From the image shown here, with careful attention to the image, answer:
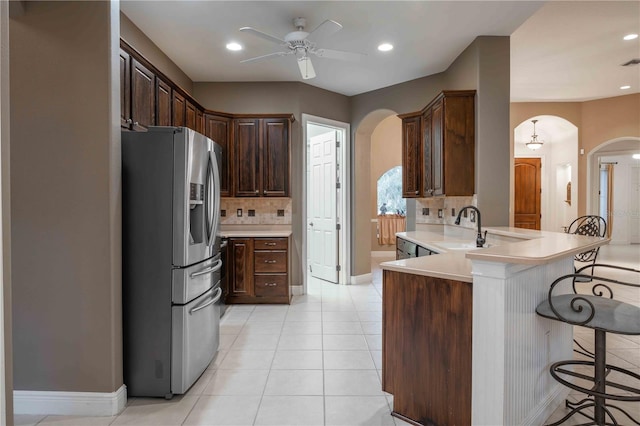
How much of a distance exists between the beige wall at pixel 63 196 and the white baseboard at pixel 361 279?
3.93 m

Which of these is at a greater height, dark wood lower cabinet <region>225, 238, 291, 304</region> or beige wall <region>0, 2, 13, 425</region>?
beige wall <region>0, 2, 13, 425</region>

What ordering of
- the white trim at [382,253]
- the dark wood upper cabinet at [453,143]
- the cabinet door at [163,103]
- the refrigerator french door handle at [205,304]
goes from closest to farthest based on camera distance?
the refrigerator french door handle at [205,304], the cabinet door at [163,103], the dark wood upper cabinet at [453,143], the white trim at [382,253]

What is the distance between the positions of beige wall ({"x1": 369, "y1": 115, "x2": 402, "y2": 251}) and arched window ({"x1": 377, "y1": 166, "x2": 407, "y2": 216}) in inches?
12.3

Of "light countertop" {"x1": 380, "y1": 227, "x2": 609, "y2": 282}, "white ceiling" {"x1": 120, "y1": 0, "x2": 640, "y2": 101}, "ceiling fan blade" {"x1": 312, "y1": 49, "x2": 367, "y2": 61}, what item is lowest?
"light countertop" {"x1": 380, "y1": 227, "x2": 609, "y2": 282}

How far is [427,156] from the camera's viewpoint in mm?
4277

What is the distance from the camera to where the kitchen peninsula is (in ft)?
5.45

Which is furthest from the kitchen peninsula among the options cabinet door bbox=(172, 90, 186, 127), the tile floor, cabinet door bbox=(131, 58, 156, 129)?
cabinet door bbox=(172, 90, 186, 127)

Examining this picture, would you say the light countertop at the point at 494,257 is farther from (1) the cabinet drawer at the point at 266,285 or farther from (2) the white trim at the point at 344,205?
(2) the white trim at the point at 344,205

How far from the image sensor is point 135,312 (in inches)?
92.3

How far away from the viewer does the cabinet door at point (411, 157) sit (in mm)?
4555

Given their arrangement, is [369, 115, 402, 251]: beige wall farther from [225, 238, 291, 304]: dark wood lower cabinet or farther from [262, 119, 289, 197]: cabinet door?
[225, 238, 291, 304]: dark wood lower cabinet

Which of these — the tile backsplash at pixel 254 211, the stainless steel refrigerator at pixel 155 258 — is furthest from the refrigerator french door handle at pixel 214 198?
the tile backsplash at pixel 254 211

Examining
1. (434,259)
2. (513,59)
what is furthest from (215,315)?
(513,59)

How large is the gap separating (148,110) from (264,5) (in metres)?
1.42
